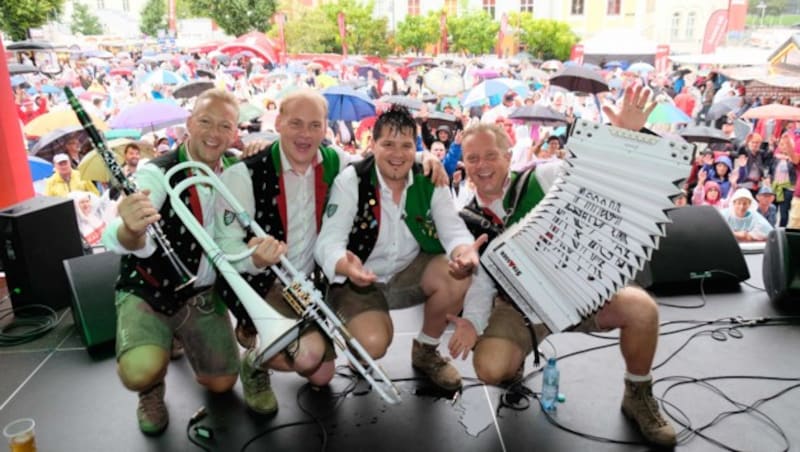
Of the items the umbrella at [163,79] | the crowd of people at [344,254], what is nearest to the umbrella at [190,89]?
the umbrella at [163,79]

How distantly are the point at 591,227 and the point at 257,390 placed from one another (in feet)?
5.81

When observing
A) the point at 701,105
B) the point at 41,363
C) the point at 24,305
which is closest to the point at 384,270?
the point at 41,363

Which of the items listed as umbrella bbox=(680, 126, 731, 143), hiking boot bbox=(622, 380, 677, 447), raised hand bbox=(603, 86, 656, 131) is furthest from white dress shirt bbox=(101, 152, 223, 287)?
umbrella bbox=(680, 126, 731, 143)

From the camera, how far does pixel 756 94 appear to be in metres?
11.4

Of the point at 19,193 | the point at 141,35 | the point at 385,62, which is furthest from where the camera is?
the point at 141,35

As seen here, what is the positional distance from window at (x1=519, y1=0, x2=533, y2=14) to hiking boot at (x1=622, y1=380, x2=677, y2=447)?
807 inches

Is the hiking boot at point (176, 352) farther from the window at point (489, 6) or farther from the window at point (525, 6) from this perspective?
the window at point (525, 6)

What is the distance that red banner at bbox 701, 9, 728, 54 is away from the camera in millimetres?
17312

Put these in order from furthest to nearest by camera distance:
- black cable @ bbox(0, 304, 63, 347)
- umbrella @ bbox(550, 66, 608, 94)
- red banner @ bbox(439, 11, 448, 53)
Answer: red banner @ bbox(439, 11, 448, 53), umbrella @ bbox(550, 66, 608, 94), black cable @ bbox(0, 304, 63, 347)

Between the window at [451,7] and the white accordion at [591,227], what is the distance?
19.9m

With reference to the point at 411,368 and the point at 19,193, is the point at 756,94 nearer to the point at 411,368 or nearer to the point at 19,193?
the point at 411,368

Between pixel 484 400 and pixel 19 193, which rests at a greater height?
pixel 19 193

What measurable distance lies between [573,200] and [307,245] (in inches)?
50.3

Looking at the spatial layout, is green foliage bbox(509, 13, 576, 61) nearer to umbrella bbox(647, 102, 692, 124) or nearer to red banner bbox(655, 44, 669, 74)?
red banner bbox(655, 44, 669, 74)
